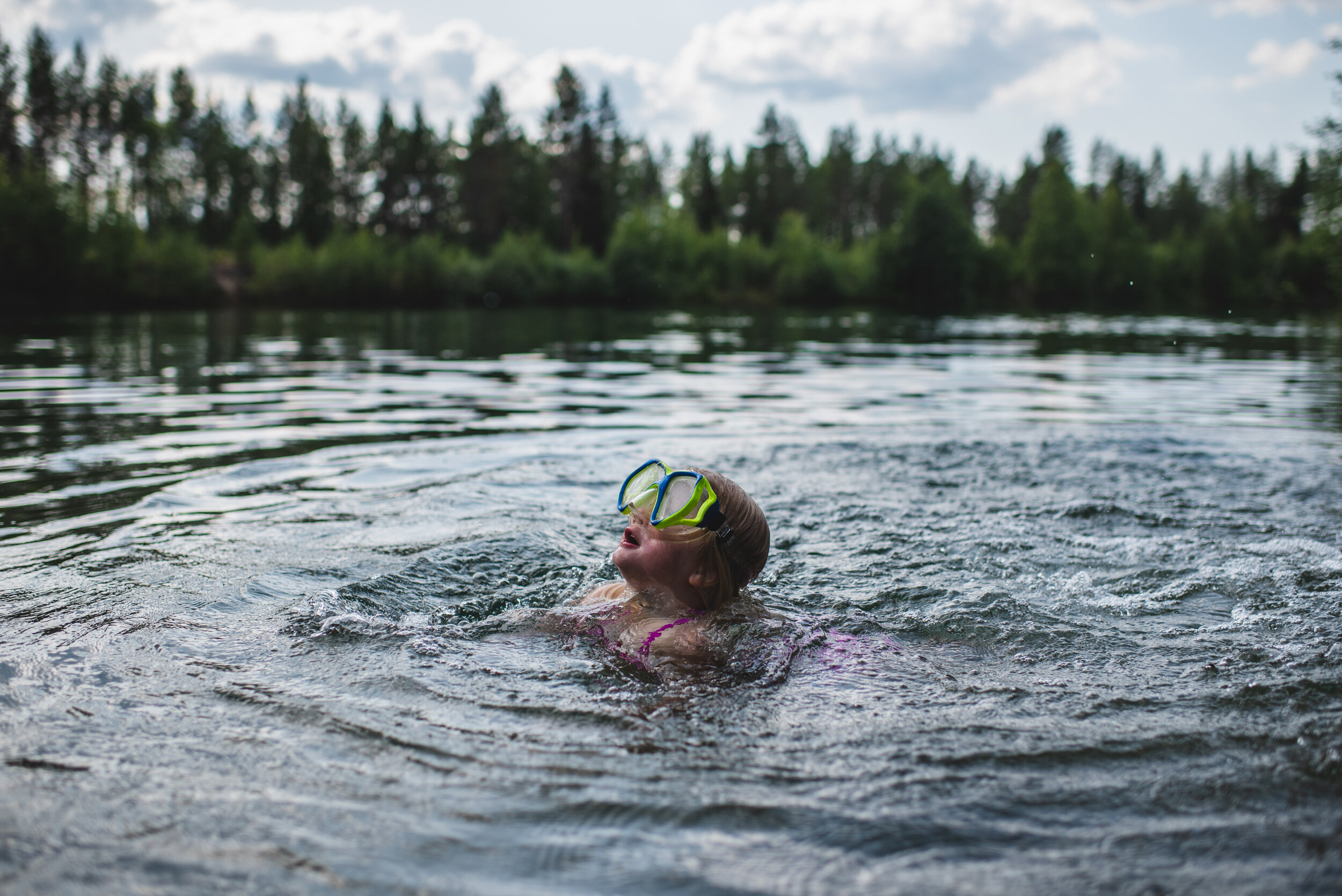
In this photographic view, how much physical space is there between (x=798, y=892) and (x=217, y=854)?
128cm

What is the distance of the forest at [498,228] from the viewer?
153 feet

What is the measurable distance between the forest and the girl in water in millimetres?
43272

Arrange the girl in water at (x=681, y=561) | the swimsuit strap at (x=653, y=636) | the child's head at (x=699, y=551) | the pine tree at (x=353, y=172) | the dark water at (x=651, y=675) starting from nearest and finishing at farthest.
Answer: the dark water at (x=651, y=675) → the swimsuit strap at (x=653, y=636) → the girl in water at (x=681, y=561) → the child's head at (x=699, y=551) → the pine tree at (x=353, y=172)

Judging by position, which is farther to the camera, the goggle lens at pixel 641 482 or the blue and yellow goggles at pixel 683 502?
the goggle lens at pixel 641 482

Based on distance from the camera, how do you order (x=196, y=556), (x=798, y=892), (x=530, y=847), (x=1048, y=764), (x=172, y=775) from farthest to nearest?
(x=196, y=556), (x=1048, y=764), (x=172, y=775), (x=530, y=847), (x=798, y=892)

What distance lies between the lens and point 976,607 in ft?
13.6

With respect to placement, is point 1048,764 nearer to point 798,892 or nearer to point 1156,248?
point 798,892

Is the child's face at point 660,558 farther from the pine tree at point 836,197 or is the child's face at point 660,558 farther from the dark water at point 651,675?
the pine tree at point 836,197

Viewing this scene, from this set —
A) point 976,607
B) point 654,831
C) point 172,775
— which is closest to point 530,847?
point 654,831

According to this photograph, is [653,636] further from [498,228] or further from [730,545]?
[498,228]

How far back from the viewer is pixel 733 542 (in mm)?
3805

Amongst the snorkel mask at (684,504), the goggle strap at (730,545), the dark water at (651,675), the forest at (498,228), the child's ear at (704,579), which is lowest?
the dark water at (651,675)

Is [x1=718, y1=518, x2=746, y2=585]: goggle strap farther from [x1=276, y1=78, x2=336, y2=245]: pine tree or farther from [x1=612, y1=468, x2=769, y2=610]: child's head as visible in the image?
[x1=276, y1=78, x2=336, y2=245]: pine tree


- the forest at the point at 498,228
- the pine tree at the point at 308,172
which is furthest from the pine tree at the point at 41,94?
the pine tree at the point at 308,172
